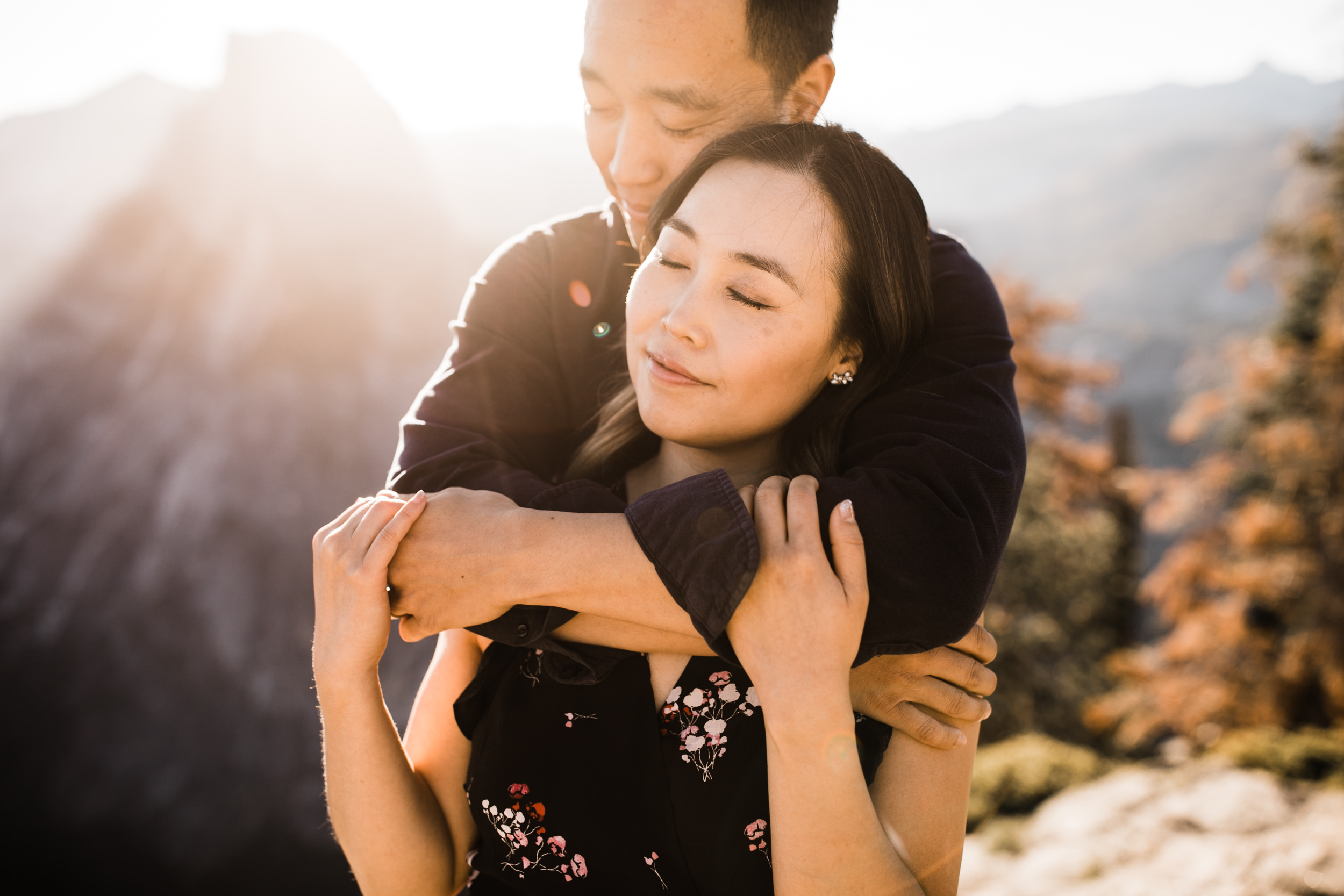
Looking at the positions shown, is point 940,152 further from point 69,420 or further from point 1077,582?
point 69,420

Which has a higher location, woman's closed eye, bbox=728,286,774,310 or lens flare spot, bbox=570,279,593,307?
woman's closed eye, bbox=728,286,774,310

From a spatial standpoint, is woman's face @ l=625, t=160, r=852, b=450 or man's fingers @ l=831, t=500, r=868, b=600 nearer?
man's fingers @ l=831, t=500, r=868, b=600

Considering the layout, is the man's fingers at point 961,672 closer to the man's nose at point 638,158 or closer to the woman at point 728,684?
the woman at point 728,684

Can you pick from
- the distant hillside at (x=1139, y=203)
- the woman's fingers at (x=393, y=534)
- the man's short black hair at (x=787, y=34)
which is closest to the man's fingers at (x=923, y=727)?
the woman's fingers at (x=393, y=534)

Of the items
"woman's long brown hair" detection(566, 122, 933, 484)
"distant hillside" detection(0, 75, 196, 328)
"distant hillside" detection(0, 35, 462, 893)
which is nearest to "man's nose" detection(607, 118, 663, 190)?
"woman's long brown hair" detection(566, 122, 933, 484)

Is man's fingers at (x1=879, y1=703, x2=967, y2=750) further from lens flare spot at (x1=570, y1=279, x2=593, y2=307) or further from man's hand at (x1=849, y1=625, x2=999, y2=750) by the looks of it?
lens flare spot at (x1=570, y1=279, x2=593, y2=307)

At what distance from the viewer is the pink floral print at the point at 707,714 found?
1425 millimetres

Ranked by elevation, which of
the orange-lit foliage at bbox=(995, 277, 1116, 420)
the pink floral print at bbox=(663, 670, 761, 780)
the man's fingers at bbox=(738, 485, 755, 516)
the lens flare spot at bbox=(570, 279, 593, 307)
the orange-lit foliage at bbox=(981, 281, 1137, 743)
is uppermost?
the lens flare spot at bbox=(570, 279, 593, 307)

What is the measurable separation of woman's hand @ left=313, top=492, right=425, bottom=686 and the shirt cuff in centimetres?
46

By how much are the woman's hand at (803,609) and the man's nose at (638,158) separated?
39.6 inches

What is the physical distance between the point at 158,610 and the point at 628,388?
11416mm

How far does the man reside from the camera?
1228 millimetres

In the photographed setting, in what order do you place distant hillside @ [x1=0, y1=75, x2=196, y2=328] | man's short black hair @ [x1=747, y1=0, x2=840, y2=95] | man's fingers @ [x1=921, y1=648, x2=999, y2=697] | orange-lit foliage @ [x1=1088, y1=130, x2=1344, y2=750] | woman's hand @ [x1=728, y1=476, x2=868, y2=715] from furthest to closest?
distant hillside @ [x1=0, y1=75, x2=196, y2=328]
orange-lit foliage @ [x1=1088, y1=130, x2=1344, y2=750]
man's short black hair @ [x1=747, y1=0, x2=840, y2=95]
man's fingers @ [x1=921, y1=648, x2=999, y2=697]
woman's hand @ [x1=728, y1=476, x2=868, y2=715]

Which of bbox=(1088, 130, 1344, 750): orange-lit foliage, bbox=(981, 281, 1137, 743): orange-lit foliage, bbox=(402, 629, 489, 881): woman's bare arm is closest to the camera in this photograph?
bbox=(402, 629, 489, 881): woman's bare arm
